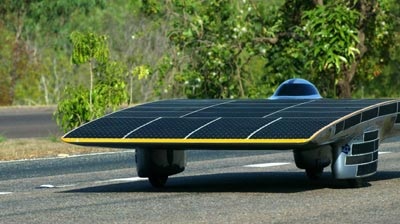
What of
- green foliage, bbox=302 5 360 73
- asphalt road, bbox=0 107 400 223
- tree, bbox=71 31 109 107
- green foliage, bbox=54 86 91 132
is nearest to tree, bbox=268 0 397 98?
green foliage, bbox=302 5 360 73

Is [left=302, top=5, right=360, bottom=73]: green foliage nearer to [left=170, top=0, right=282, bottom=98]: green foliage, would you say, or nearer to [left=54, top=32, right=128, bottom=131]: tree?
[left=170, top=0, right=282, bottom=98]: green foliage

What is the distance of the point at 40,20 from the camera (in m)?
66.7

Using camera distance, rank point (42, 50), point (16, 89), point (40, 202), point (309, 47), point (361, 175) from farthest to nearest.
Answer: point (42, 50) < point (16, 89) < point (309, 47) < point (361, 175) < point (40, 202)

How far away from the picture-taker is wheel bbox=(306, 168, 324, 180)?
17.0 metres

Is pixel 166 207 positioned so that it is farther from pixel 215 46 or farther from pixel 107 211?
pixel 215 46

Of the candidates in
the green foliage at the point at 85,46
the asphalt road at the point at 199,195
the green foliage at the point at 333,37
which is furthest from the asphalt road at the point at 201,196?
the green foliage at the point at 333,37

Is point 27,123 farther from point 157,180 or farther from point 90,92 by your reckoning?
point 157,180

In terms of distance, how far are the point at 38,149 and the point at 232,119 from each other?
9.95 m

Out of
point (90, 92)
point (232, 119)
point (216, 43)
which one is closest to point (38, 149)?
point (90, 92)

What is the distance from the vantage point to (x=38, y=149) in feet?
80.5

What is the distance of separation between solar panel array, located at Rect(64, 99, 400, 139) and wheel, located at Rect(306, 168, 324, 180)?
3.45ft

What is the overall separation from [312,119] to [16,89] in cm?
5123

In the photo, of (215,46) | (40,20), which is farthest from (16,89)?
(215,46)

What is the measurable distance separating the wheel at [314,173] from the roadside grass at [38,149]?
7154 millimetres
